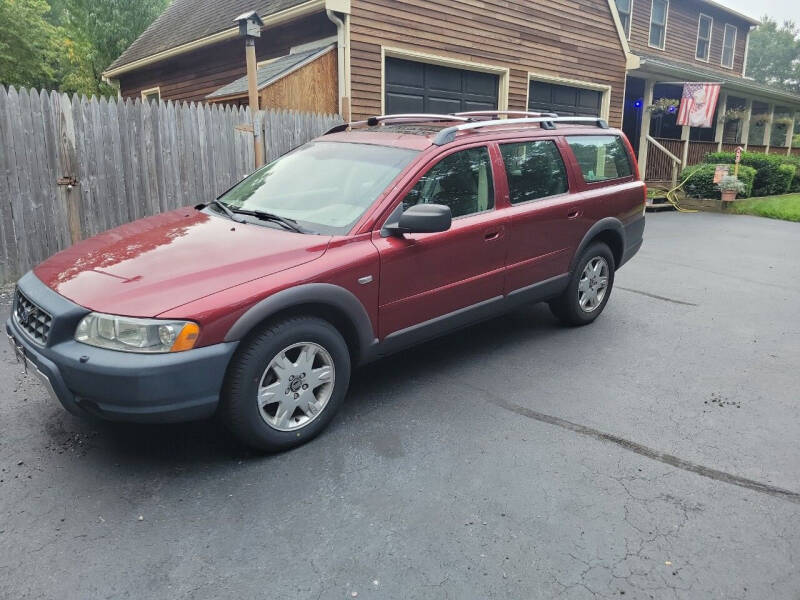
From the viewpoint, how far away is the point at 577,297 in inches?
213

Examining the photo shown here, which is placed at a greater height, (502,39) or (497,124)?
(502,39)

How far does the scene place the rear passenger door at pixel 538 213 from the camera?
4609 mm

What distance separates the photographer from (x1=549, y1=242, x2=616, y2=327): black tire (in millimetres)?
5320

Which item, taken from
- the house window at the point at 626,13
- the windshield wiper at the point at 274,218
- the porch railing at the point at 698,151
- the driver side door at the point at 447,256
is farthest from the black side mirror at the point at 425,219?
the house window at the point at 626,13

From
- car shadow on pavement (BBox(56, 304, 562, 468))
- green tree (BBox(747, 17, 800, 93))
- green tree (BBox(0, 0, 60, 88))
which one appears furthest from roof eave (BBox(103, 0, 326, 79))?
green tree (BBox(747, 17, 800, 93))

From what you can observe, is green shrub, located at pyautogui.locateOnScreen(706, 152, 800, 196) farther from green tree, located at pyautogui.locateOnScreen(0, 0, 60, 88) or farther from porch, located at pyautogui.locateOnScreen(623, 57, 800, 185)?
green tree, located at pyautogui.locateOnScreen(0, 0, 60, 88)

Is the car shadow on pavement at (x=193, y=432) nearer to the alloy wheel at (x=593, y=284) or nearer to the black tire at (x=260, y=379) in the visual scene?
the black tire at (x=260, y=379)

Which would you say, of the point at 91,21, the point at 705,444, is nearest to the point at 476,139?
the point at 705,444

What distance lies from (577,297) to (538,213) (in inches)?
41.7

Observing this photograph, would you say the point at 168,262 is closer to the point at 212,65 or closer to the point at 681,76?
the point at 212,65

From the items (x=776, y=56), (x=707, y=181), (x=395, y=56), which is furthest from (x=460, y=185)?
(x=776, y=56)

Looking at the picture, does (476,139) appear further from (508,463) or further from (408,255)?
(508,463)

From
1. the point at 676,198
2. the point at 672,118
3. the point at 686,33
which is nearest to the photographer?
the point at 676,198

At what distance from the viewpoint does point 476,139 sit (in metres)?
4.41
